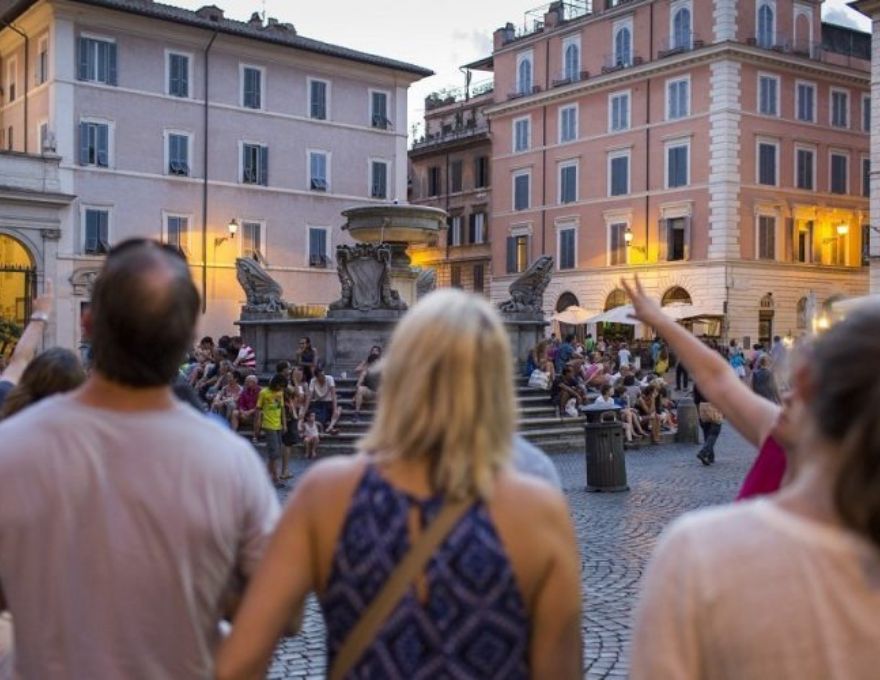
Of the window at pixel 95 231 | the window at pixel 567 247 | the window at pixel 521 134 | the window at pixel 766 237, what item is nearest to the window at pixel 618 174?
the window at pixel 567 247

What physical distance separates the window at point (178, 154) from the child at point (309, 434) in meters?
26.0

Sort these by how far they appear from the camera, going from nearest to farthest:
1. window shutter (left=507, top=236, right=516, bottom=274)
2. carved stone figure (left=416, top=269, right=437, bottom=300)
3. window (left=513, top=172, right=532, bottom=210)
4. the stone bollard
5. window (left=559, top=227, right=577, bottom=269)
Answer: the stone bollard < carved stone figure (left=416, top=269, right=437, bottom=300) < window (left=559, top=227, right=577, bottom=269) < window (left=513, top=172, right=532, bottom=210) < window shutter (left=507, top=236, right=516, bottom=274)

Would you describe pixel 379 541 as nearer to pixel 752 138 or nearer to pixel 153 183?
pixel 153 183

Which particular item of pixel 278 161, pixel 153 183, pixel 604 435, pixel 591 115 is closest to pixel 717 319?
pixel 591 115

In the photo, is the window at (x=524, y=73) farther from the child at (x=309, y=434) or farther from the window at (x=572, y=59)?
the child at (x=309, y=434)

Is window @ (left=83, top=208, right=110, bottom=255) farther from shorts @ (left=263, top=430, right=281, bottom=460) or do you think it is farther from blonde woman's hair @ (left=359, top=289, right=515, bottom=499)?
blonde woman's hair @ (left=359, top=289, right=515, bottom=499)

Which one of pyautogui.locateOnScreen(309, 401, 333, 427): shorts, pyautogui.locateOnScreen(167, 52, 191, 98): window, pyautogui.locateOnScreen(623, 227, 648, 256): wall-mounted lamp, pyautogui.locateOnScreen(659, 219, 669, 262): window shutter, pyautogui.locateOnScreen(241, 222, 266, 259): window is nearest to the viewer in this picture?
pyautogui.locateOnScreen(309, 401, 333, 427): shorts

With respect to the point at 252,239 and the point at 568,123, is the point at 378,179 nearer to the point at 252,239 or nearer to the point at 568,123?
the point at 252,239

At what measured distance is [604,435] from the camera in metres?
13.1

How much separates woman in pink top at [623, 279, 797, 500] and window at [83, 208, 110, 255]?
36053 mm

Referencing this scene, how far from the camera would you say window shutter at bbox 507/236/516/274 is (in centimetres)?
5269

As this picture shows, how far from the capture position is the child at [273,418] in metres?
14.0

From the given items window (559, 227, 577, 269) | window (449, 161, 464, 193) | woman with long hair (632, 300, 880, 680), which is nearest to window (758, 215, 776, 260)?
window (559, 227, 577, 269)

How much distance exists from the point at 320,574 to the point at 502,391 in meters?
0.52
